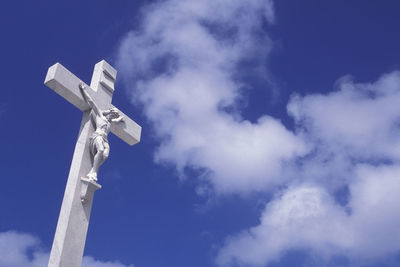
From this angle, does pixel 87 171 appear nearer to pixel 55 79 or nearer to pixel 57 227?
pixel 57 227

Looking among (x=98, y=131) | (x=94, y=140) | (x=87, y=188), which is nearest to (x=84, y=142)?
(x=94, y=140)

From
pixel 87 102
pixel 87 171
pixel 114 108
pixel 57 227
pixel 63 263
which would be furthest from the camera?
pixel 114 108

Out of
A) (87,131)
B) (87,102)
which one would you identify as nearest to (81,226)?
(87,131)

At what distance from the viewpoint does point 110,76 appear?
10.1m

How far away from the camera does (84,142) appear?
849 cm

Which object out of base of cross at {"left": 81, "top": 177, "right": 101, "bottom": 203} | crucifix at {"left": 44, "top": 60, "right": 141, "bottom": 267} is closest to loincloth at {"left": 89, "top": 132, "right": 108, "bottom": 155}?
crucifix at {"left": 44, "top": 60, "right": 141, "bottom": 267}

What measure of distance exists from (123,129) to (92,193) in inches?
82.7

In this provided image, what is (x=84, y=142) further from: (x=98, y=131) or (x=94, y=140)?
(x=98, y=131)

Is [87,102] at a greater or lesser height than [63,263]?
greater

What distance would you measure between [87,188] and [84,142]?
3.27ft

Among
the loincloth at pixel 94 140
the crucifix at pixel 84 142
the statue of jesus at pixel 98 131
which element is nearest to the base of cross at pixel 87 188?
the crucifix at pixel 84 142

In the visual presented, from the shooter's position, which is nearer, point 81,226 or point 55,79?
point 81,226

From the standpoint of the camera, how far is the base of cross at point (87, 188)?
7846 millimetres

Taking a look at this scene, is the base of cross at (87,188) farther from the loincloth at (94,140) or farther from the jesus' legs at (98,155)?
the loincloth at (94,140)
